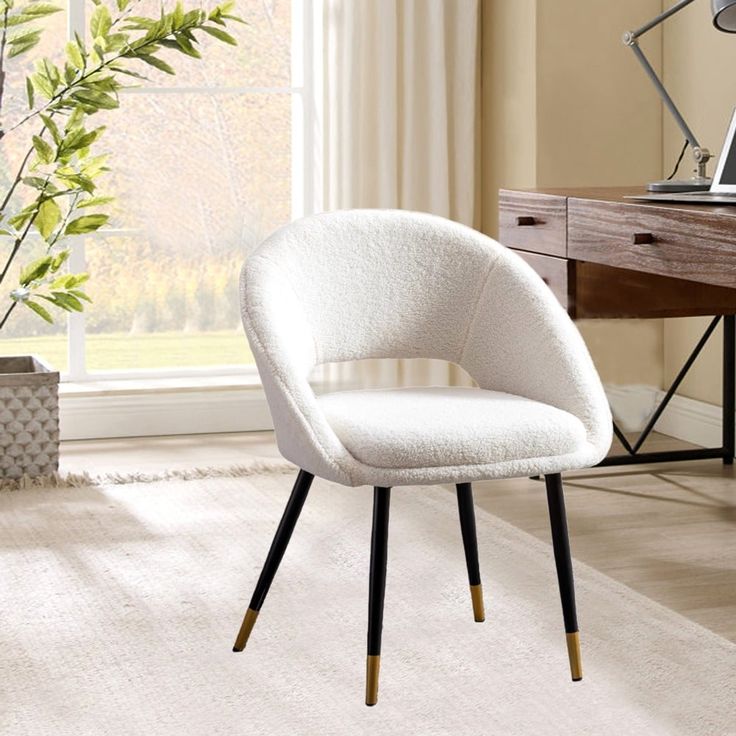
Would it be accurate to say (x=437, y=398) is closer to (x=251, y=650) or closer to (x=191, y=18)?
(x=251, y=650)

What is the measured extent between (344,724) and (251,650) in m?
0.35

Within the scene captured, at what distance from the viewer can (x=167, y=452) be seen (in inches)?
159

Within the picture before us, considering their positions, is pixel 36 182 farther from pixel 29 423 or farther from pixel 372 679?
pixel 372 679

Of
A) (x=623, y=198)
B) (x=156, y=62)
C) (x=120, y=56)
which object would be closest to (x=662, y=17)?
(x=623, y=198)

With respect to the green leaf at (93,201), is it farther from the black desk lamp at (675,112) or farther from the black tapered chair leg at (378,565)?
the black tapered chair leg at (378,565)

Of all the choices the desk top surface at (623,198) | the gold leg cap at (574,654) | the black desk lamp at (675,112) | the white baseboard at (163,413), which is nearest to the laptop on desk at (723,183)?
the desk top surface at (623,198)

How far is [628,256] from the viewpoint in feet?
9.31

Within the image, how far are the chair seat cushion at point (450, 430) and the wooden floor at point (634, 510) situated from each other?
0.61 m

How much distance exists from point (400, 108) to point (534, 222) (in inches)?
43.0

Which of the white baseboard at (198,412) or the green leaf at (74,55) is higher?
the green leaf at (74,55)

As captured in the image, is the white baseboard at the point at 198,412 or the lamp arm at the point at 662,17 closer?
the lamp arm at the point at 662,17

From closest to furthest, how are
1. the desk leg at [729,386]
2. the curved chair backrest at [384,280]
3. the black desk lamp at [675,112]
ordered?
the curved chair backrest at [384,280] → the black desk lamp at [675,112] → the desk leg at [729,386]

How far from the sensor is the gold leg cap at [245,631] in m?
2.27

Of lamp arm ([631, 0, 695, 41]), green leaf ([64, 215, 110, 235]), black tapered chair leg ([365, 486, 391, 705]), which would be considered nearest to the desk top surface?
lamp arm ([631, 0, 695, 41])
